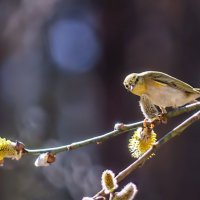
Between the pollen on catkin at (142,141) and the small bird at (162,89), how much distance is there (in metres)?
0.14

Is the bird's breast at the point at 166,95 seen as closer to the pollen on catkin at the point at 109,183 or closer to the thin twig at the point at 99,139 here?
the thin twig at the point at 99,139

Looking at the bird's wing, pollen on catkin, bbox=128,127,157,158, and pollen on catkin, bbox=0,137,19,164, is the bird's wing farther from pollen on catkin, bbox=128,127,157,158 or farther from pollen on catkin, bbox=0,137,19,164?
pollen on catkin, bbox=0,137,19,164

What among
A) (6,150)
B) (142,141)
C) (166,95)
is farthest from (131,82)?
(6,150)

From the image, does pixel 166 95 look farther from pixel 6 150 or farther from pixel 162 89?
pixel 6 150

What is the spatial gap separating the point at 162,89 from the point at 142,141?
0.28 m

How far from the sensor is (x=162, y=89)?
1320mm

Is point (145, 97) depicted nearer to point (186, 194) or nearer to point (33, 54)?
point (186, 194)

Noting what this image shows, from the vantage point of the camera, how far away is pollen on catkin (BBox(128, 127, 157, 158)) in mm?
1059

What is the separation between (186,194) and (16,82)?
10.8 ft

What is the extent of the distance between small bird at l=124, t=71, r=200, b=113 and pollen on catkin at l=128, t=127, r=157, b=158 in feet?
0.47

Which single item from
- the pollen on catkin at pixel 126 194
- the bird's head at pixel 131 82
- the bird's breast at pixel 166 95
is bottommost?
the pollen on catkin at pixel 126 194

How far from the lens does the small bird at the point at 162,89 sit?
124cm

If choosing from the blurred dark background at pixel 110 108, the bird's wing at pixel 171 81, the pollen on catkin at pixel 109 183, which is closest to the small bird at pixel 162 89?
the bird's wing at pixel 171 81

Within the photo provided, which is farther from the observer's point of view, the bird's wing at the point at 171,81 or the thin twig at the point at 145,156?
the bird's wing at the point at 171,81
